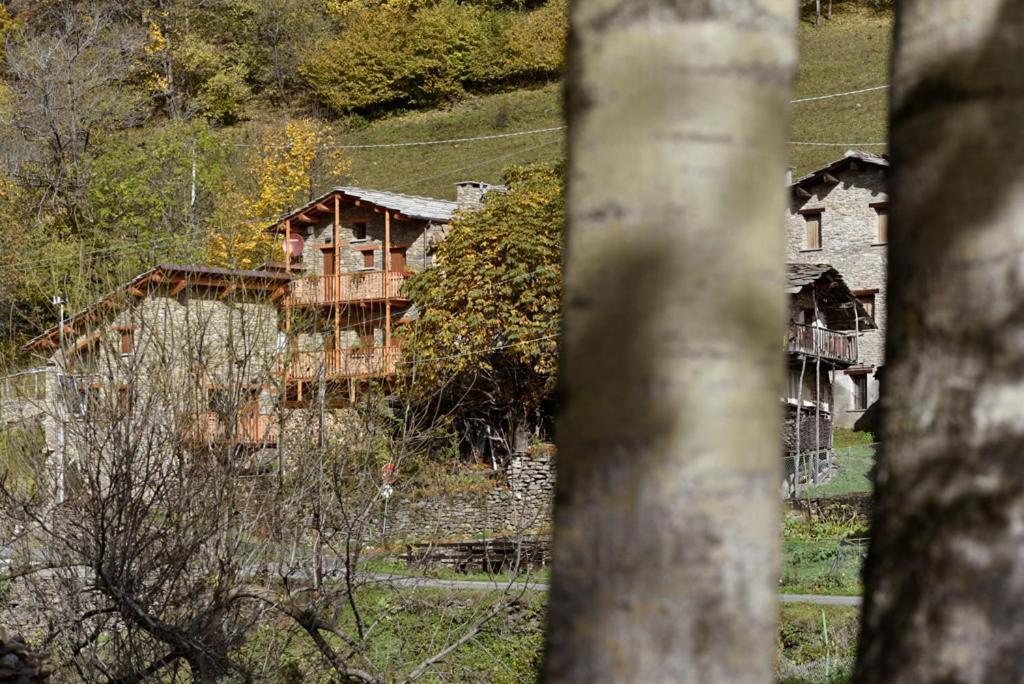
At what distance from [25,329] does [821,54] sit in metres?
41.6

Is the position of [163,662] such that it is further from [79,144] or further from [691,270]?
[79,144]

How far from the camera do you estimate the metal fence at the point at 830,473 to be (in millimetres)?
28578

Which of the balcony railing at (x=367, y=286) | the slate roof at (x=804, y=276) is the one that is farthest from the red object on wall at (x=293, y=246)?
the slate roof at (x=804, y=276)

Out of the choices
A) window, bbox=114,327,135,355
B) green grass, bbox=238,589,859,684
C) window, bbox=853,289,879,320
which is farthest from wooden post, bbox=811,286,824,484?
window, bbox=114,327,135,355

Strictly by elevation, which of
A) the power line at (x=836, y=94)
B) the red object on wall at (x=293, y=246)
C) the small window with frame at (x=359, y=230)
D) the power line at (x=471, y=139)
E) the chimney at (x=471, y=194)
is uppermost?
the power line at (x=836, y=94)

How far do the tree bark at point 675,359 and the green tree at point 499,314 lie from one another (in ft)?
94.8

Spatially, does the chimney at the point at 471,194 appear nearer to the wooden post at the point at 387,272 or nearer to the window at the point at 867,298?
the wooden post at the point at 387,272

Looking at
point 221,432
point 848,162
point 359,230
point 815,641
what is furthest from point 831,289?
point 221,432

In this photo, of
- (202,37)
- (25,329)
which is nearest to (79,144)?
(25,329)

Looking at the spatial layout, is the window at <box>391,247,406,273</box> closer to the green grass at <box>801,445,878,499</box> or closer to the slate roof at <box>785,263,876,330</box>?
the slate roof at <box>785,263,876,330</box>


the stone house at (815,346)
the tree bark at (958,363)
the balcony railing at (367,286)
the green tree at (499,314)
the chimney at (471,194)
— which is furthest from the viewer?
the balcony railing at (367,286)

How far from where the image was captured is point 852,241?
38906mm

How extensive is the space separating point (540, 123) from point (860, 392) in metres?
27.8

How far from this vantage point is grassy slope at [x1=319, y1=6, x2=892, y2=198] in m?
54.2
